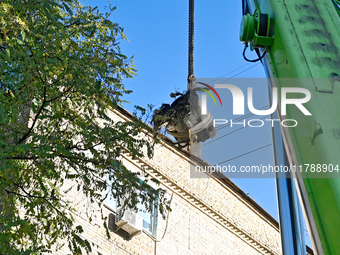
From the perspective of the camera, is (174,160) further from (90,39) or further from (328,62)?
(328,62)

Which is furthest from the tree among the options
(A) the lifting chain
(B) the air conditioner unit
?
(A) the lifting chain

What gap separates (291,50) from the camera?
89.0 inches

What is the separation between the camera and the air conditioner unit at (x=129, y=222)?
37.6 ft

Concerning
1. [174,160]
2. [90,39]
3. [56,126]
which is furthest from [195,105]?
[56,126]

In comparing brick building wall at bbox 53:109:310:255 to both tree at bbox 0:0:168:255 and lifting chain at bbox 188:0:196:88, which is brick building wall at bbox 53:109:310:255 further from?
lifting chain at bbox 188:0:196:88

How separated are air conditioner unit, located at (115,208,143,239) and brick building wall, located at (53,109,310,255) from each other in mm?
225

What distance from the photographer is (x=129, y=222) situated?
37.7 feet

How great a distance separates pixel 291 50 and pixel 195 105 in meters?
12.8

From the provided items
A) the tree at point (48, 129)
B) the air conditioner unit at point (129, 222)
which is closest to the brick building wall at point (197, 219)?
the air conditioner unit at point (129, 222)

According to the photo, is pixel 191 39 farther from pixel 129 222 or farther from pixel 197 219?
pixel 129 222

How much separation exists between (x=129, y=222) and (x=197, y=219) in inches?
134

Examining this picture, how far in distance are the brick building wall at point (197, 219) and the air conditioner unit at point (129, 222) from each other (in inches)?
8.9

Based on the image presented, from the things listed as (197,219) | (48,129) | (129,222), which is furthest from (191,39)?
(48,129)

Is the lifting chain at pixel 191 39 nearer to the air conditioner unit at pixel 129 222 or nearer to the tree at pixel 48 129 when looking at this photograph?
the air conditioner unit at pixel 129 222
